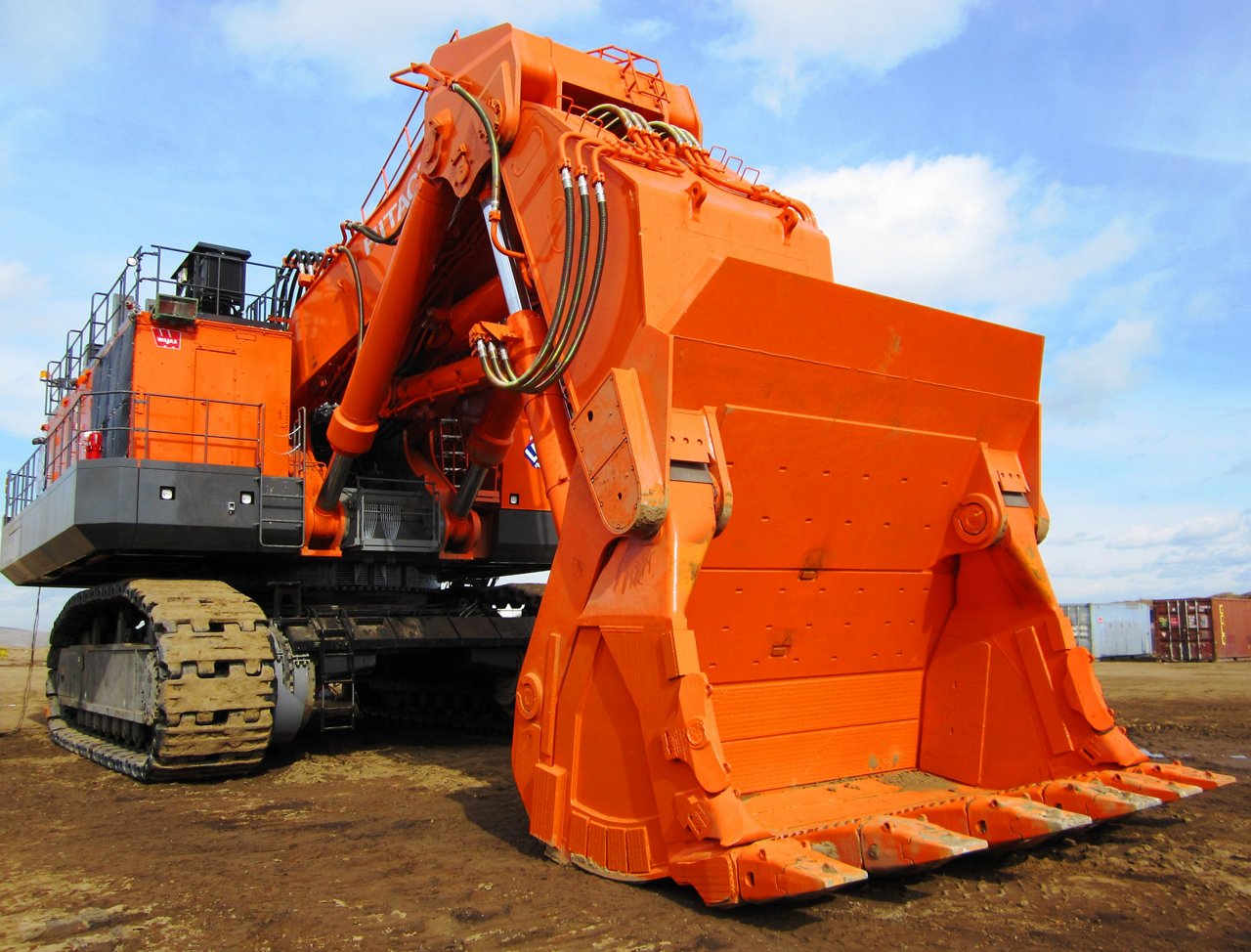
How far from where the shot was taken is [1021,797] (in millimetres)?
4508

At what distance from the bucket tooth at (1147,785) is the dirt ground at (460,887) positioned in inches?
12.5

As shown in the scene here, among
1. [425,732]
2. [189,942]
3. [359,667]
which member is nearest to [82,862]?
[189,942]

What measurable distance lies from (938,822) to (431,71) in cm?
506

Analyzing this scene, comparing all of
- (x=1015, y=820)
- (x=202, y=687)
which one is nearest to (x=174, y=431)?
(x=202, y=687)

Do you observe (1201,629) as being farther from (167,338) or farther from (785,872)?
(785,872)

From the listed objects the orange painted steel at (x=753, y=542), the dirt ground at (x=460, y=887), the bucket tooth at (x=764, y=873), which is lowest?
the dirt ground at (x=460, y=887)

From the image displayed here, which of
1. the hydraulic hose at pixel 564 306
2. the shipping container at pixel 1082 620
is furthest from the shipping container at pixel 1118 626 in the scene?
the hydraulic hose at pixel 564 306

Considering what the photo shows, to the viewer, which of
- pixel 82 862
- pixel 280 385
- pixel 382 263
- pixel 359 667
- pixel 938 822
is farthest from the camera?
pixel 280 385

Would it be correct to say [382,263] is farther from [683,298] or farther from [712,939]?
[712,939]

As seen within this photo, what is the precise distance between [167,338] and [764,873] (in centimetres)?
695

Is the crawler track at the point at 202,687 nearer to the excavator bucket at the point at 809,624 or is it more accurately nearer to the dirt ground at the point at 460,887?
the dirt ground at the point at 460,887

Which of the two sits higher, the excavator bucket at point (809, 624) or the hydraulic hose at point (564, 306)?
the hydraulic hose at point (564, 306)

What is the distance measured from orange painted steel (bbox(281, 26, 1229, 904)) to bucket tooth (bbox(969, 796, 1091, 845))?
14 mm

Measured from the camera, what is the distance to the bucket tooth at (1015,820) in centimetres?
406
